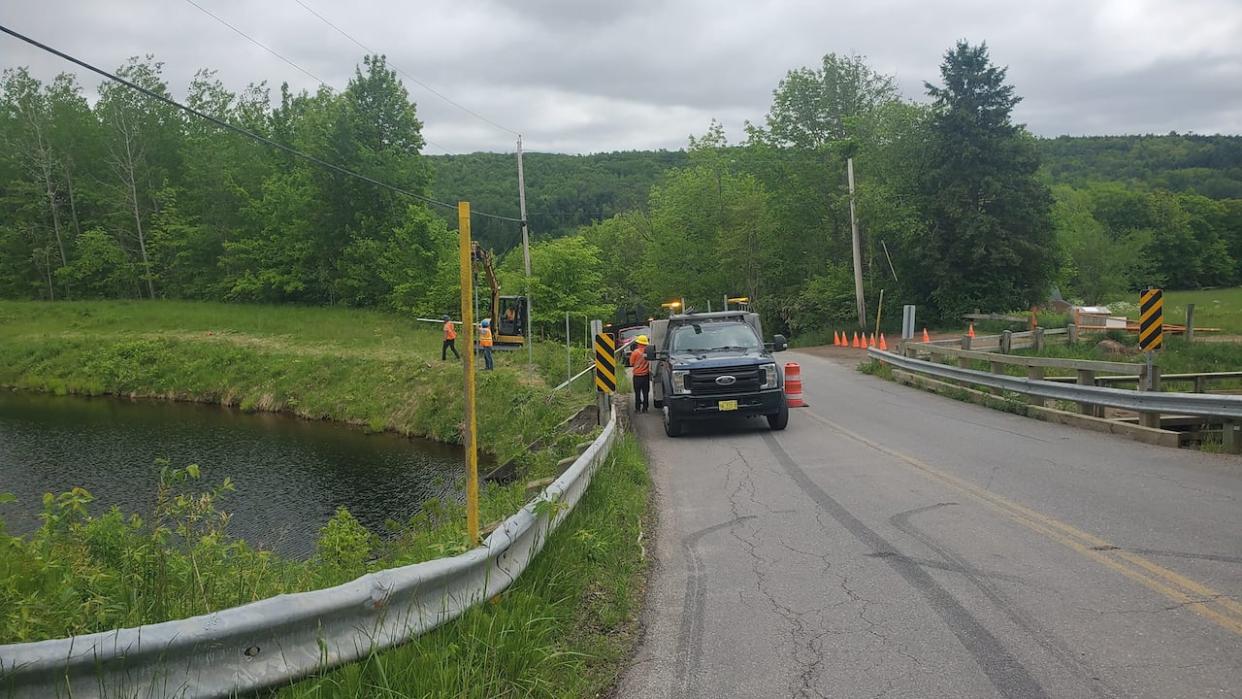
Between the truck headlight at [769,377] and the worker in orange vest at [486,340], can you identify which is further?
the worker in orange vest at [486,340]

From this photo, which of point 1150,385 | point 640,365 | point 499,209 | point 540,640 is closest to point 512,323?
point 499,209

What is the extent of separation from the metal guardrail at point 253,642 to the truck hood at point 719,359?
9732 mm

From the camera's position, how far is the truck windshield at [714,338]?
1555 cm

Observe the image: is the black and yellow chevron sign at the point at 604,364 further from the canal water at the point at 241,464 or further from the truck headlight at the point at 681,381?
the canal water at the point at 241,464

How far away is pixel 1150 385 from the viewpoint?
13.0 metres

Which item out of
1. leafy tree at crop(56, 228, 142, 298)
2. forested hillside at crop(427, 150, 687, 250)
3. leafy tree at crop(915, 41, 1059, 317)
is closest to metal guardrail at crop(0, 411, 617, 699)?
forested hillside at crop(427, 150, 687, 250)

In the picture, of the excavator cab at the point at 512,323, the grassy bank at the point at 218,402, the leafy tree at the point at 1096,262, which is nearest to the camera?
the grassy bank at the point at 218,402

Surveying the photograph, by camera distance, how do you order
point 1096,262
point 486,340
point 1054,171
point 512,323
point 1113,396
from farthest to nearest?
Result: point 1054,171, point 1096,262, point 512,323, point 486,340, point 1113,396

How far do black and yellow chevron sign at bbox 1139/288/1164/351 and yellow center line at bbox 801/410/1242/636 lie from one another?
6881 millimetres

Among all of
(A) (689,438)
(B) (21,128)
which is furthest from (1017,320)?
(B) (21,128)

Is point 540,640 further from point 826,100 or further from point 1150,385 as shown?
point 826,100

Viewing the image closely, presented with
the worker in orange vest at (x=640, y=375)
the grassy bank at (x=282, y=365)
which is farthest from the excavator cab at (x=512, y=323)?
the worker in orange vest at (x=640, y=375)

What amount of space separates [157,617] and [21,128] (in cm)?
7080

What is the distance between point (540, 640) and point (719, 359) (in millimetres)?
10253
